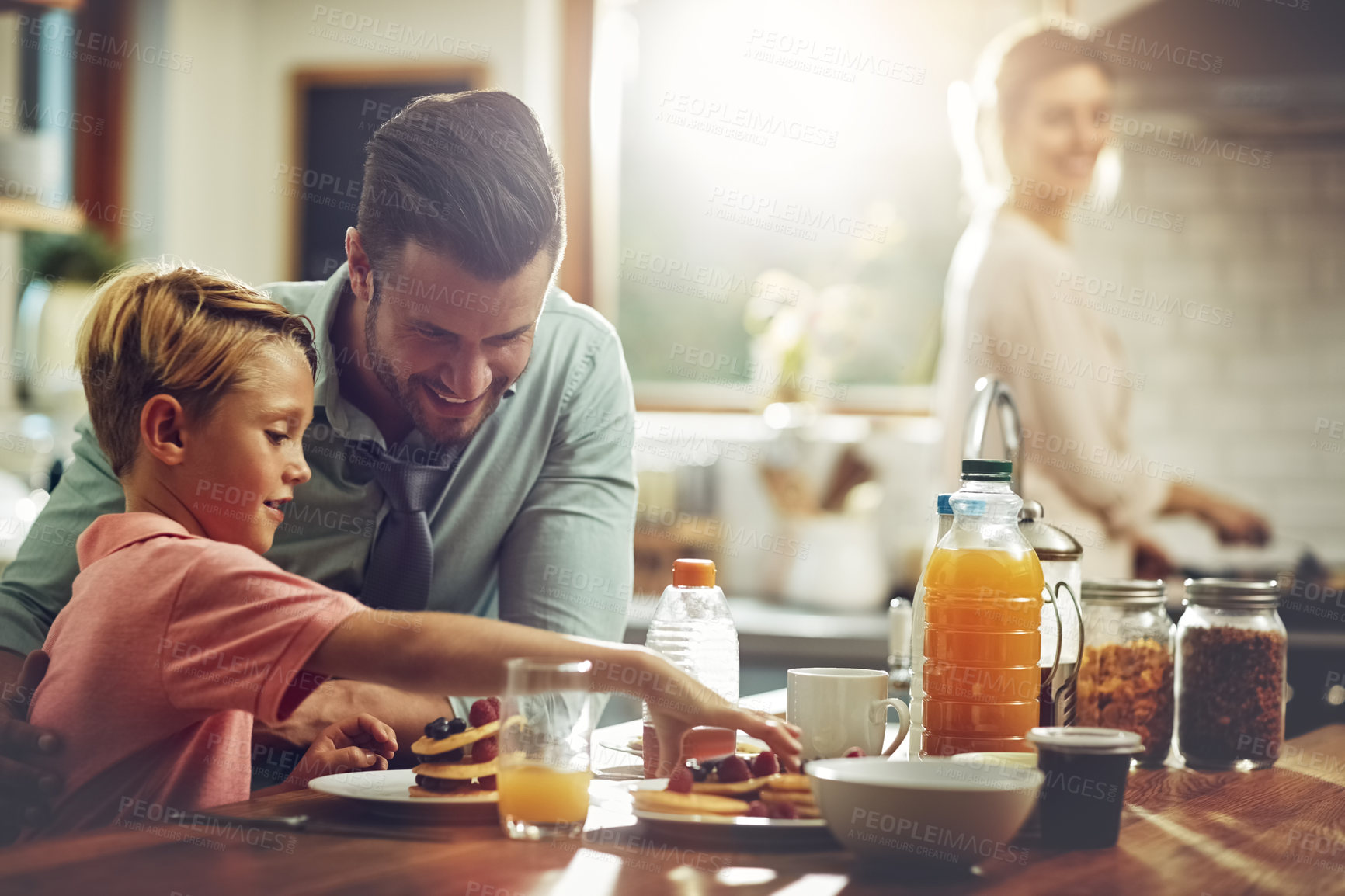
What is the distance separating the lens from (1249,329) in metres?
3.33

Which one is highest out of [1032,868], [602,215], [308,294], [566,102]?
[566,102]

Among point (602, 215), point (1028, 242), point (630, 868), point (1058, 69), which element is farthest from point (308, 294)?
point (602, 215)

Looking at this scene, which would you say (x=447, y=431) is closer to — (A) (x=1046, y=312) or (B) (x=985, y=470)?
(B) (x=985, y=470)

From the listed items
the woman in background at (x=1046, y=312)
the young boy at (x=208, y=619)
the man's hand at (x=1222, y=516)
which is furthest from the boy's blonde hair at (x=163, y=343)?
the man's hand at (x=1222, y=516)

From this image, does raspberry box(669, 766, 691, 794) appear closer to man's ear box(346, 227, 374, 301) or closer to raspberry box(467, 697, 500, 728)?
raspberry box(467, 697, 500, 728)

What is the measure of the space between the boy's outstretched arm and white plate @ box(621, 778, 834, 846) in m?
0.08

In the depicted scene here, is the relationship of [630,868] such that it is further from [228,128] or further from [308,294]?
[228,128]

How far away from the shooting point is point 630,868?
34.4 inches

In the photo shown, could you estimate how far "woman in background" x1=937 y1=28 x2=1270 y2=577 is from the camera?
2400 millimetres

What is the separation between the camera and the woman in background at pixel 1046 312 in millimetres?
2400

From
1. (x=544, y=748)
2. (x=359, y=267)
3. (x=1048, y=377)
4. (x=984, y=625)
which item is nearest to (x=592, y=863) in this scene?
(x=544, y=748)

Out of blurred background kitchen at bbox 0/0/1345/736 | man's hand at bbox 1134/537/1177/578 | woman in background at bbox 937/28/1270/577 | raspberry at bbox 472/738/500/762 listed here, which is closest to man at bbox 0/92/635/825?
raspberry at bbox 472/738/500/762

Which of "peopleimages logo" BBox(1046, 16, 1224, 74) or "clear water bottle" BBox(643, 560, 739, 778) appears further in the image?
"peopleimages logo" BBox(1046, 16, 1224, 74)

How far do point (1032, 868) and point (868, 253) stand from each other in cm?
284
